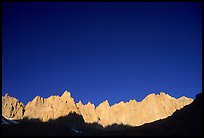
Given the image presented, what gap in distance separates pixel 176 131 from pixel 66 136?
46.9m

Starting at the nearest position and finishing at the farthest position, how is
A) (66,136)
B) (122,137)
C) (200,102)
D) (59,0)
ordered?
(59,0) → (200,102) → (122,137) → (66,136)

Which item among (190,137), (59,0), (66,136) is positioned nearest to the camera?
(59,0)

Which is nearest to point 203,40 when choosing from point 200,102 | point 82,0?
point 82,0

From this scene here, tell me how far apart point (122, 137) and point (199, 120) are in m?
29.6

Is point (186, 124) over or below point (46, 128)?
below

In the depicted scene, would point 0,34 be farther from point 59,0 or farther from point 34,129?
point 34,129

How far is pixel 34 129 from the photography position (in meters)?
123

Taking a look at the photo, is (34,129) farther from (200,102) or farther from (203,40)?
(203,40)

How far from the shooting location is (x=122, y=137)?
341 ft

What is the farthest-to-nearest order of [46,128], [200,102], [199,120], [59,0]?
[46,128] → [200,102] → [199,120] → [59,0]

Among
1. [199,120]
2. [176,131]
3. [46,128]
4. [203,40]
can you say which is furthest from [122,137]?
[203,40]

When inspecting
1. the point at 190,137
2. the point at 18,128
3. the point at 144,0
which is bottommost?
the point at 190,137

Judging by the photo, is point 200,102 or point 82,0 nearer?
point 82,0

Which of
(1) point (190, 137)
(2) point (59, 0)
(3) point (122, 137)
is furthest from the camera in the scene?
(3) point (122, 137)
